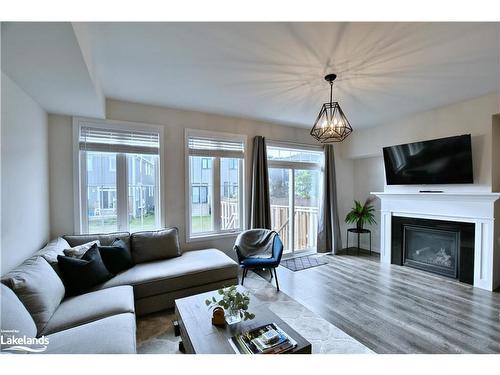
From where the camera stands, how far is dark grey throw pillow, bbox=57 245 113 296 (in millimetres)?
2112

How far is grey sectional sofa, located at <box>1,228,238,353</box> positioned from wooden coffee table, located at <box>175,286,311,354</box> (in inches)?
14.2

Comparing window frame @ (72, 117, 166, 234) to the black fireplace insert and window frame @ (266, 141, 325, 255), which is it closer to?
window frame @ (266, 141, 325, 255)

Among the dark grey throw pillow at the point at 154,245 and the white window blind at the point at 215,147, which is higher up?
the white window blind at the point at 215,147

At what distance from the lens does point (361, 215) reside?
4.79m

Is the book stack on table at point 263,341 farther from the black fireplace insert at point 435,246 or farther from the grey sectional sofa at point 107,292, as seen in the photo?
the black fireplace insert at point 435,246

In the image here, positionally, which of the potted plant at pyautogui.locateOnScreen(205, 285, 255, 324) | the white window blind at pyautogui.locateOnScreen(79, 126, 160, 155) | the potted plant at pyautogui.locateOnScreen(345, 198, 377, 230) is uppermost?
the white window blind at pyautogui.locateOnScreen(79, 126, 160, 155)

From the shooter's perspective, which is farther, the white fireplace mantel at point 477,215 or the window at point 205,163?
the window at point 205,163

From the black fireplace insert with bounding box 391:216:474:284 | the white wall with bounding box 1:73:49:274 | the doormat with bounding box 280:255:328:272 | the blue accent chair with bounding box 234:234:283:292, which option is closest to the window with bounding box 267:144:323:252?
the doormat with bounding box 280:255:328:272

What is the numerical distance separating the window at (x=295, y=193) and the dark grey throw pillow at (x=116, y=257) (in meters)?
2.67

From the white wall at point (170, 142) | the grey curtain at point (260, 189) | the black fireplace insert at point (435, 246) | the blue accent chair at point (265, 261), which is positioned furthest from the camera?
the grey curtain at point (260, 189)

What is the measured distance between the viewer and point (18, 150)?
2049 mm

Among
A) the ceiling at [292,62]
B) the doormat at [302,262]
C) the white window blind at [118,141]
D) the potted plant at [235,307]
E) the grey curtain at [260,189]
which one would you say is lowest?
the doormat at [302,262]

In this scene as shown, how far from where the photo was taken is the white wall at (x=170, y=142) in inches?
114

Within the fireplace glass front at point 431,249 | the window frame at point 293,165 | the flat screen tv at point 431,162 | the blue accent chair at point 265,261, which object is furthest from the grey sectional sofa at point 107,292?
the flat screen tv at point 431,162
